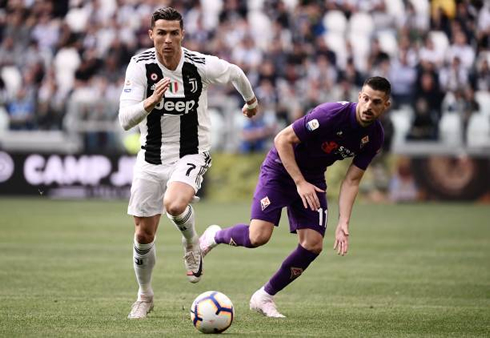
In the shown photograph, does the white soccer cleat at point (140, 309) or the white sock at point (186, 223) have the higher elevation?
the white sock at point (186, 223)

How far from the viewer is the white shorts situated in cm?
819

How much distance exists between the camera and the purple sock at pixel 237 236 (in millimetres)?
8516

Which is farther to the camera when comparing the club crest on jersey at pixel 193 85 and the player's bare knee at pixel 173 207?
the club crest on jersey at pixel 193 85

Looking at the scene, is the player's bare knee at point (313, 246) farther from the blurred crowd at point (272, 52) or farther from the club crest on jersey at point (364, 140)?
the blurred crowd at point (272, 52)

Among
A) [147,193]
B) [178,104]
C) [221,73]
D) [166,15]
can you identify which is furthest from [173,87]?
[147,193]

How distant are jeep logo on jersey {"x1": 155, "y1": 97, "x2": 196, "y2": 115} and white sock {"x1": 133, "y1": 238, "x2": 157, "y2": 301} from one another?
A: 1.14 metres

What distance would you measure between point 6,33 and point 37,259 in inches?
605

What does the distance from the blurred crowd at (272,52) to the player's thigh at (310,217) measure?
13230mm

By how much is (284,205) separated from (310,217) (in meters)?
0.25

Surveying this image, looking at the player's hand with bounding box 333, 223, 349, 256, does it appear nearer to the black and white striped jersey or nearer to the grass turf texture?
the grass turf texture

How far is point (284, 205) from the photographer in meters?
8.47

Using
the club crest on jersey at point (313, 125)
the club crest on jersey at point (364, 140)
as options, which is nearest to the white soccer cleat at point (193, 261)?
the club crest on jersey at point (313, 125)

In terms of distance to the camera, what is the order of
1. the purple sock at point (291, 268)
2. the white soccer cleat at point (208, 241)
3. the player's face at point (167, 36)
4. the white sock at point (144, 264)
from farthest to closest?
the white soccer cleat at point (208, 241)
the purple sock at point (291, 268)
the white sock at point (144, 264)
the player's face at point (167, 36)

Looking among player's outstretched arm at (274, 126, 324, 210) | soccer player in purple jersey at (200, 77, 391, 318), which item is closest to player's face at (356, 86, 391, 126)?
soccer player in purple jersey at (200, 77, 391, 318)
